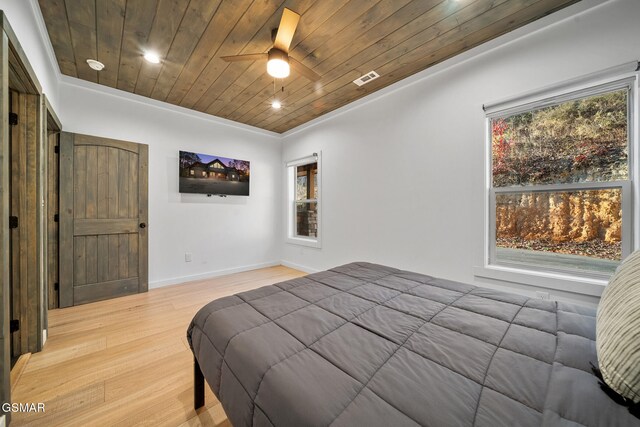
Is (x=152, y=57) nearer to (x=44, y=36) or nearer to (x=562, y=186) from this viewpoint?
(x=44, y=36)

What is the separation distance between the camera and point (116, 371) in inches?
68.1

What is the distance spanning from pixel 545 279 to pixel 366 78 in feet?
8.64

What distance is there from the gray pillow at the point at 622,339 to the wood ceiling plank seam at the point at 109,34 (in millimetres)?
3184

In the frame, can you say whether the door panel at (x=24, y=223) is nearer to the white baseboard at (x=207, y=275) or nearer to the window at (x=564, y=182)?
the white baseboard at (x=207, y=275)

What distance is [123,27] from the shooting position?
202 centimetres

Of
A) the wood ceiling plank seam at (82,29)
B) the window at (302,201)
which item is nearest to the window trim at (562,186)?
the window at (302,201)

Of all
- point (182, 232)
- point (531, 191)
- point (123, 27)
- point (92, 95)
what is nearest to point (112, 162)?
point (92, 95)

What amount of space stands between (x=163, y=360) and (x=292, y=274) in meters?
2.41

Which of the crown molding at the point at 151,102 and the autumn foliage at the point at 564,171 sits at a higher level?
the crown molding at the point at 151,102

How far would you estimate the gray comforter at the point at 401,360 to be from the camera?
655mm

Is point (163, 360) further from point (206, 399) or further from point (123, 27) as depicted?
point (123, 27)

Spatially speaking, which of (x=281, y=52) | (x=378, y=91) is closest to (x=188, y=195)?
(x=281, y=52)

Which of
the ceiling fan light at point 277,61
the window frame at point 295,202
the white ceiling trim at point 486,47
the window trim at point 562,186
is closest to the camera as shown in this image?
the window trim at point 562,186

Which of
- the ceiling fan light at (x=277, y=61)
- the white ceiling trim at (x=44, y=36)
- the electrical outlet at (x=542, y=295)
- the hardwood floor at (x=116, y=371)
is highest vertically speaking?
the white ceiling trim at (x=44, y=36)
